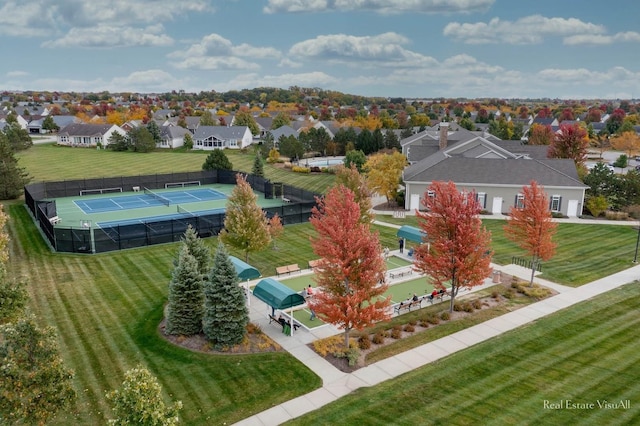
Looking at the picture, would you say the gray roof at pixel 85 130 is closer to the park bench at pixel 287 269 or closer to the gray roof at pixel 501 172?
the gray roof at pixel 501 172

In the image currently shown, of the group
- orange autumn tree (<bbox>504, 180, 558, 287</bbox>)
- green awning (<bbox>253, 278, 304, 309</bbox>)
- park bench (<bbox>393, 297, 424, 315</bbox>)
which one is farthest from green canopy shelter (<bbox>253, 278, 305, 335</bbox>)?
orange autumn tree (<bbox>504, 180, 558, 287</bbox>)

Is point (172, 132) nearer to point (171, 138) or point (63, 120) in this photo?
point (171, 138)

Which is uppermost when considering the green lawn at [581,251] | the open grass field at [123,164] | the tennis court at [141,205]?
the open grass field at [123,164]

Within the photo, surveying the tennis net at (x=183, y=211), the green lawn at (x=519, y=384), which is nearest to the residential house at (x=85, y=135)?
the tennis net at (x=183, y=211)

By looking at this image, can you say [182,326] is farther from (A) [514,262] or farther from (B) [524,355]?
(A) [514,262]

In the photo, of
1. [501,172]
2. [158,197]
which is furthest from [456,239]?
[158,197]

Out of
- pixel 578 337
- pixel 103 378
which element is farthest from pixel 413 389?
pixel 103 378

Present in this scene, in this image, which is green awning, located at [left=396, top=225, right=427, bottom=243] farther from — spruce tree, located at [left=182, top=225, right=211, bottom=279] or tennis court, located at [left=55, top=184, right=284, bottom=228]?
tennis court, located at [left=55, top=184, right=284, bottom=228]
